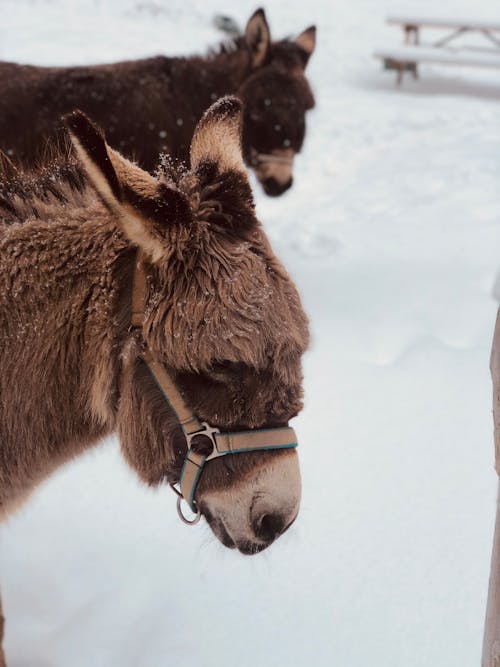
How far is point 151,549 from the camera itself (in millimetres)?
3809

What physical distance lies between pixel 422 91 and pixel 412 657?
10.6 metres

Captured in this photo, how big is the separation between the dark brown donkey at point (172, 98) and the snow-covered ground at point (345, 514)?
42.6 inches

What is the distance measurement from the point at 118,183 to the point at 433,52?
11.2 m

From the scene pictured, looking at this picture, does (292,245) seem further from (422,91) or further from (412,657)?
(422,91)

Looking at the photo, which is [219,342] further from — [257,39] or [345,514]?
[257,39]

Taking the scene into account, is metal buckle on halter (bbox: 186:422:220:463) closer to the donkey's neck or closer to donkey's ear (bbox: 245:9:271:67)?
the donkey's neck

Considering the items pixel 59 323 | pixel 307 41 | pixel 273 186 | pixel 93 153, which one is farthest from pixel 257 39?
pixel 93 153

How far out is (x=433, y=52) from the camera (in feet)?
39.1

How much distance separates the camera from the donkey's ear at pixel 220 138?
2350 millimetres

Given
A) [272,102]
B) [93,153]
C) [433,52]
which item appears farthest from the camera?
[433,52]

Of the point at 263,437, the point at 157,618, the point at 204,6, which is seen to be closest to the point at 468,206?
the point at 157,618

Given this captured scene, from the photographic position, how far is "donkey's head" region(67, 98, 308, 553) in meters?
2.07

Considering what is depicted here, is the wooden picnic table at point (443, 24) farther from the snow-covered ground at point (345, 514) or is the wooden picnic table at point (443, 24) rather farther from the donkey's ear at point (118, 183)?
the donkey's ear at point (118, 183)

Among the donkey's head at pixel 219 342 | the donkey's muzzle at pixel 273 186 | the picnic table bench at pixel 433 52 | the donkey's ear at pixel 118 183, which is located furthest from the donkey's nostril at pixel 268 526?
the picnic table bench at pixel 433 52
